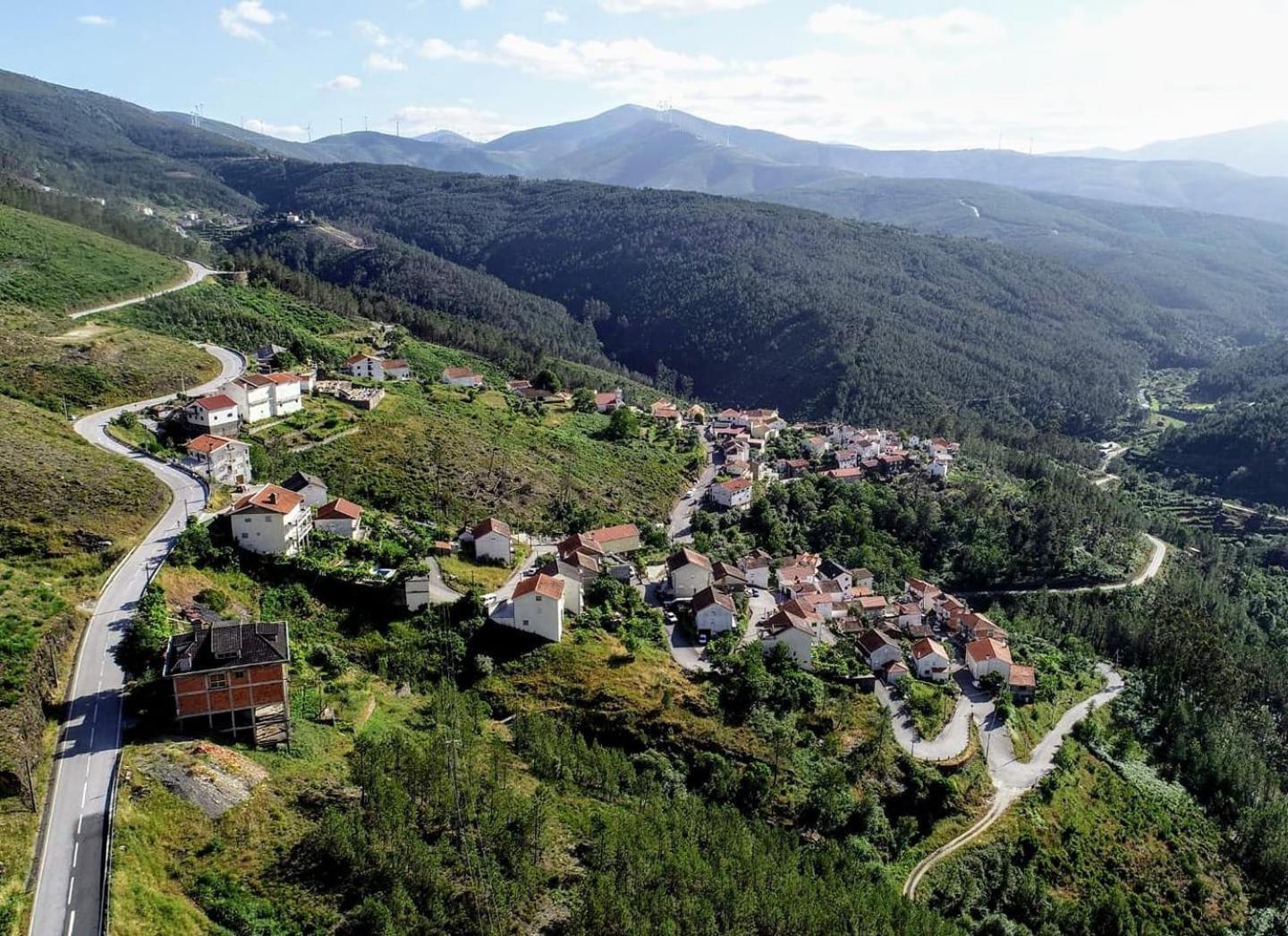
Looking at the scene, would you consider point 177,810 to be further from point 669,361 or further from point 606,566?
point 669,361

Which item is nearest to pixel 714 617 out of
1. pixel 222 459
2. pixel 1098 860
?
pixel 1098 860

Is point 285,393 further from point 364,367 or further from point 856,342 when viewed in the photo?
point 856,342

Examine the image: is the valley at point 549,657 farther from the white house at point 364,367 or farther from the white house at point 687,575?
the white house at point 364,367

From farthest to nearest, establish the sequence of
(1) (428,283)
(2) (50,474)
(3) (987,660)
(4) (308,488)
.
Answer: (1) (428,283), (3) (987,660), (4) (308,488), (2) (50,474)

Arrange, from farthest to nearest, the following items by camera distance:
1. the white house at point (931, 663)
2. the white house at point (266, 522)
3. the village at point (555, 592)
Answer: the white house at point (931, 663), the white house at point (266, 522), the village at point (555, 592)

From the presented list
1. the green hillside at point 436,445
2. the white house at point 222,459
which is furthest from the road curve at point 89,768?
the green hillside at point 436,445

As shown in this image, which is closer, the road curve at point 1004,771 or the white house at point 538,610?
the road curve at point 1004,771

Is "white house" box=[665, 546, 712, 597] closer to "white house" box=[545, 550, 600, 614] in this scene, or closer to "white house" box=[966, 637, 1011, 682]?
"white house" box=[545, 550, 600, 614]
